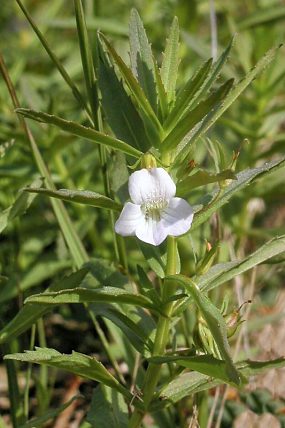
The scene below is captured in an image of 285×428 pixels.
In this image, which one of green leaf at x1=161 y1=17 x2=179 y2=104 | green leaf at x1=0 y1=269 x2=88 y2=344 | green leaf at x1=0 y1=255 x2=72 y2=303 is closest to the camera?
green leaf at x1=161 y1=17 x2=179 y2=104

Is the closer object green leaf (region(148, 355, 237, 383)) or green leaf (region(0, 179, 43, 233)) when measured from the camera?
green leaf (region(148, 355, 237, 383))

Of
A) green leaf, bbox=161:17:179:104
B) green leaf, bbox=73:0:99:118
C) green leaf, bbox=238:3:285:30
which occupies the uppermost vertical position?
green leaf, bbox=238:3:285:30

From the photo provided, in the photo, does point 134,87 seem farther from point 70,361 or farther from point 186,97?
point 70,361

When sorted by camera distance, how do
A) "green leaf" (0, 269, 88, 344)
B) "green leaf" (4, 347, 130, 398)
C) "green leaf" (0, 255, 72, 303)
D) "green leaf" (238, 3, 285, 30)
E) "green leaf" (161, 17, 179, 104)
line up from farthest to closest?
"green leaf" (238, 3, 285, 30), "green leaf" (0, 255, 72, 303), "green leaf" (0, 269, 88, 344), "green leaf" (161, 17, 179, 104), "green leaf" (4, 347, 130, 398)

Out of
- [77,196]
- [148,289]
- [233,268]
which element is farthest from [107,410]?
[77,196]

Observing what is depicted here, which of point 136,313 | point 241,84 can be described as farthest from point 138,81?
point 136,313

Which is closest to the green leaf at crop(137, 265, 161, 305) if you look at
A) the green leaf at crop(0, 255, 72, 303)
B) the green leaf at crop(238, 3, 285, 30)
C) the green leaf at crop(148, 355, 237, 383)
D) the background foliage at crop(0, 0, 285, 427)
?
the background foliage at crop(0, 0, 285, 427)

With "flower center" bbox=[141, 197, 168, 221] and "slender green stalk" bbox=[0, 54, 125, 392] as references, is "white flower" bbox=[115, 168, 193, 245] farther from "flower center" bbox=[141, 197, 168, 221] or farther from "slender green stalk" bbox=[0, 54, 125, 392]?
"slender green stalk" bbox=[0, 54, 125, 392]
